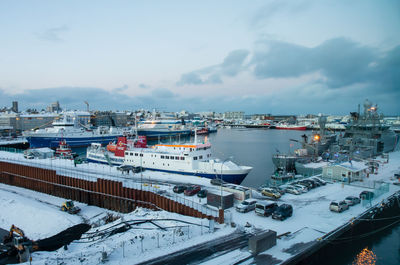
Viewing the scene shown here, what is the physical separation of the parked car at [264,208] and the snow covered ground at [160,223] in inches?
12.8

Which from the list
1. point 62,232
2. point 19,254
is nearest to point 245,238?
point 19,254

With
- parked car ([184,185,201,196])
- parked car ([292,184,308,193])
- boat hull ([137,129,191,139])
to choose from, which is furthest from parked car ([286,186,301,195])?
boat hull ([137,129,191,139])

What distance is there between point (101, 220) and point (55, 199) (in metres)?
11.0

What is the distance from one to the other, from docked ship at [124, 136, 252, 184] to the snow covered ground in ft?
17.5

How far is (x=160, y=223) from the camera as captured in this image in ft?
52.0

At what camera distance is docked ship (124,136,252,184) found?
31172mm

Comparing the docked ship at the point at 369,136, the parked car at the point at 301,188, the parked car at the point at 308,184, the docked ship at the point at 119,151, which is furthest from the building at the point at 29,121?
the parked car at the point at 301,188

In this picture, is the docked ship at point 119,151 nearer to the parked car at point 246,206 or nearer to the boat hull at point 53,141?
the parked car at point 246,206

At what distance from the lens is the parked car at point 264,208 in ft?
54.4

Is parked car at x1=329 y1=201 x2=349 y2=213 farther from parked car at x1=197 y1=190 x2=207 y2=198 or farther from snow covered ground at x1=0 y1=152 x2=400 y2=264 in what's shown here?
parked car at x1=197 y1=190 x2=207 y2=198

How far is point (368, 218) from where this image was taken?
17469 millimetres

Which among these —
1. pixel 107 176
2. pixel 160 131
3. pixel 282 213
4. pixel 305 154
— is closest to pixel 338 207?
pixel 282 213

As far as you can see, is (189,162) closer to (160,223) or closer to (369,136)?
(160,223)

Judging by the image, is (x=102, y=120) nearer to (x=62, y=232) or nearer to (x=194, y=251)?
(x=62, y=232)
